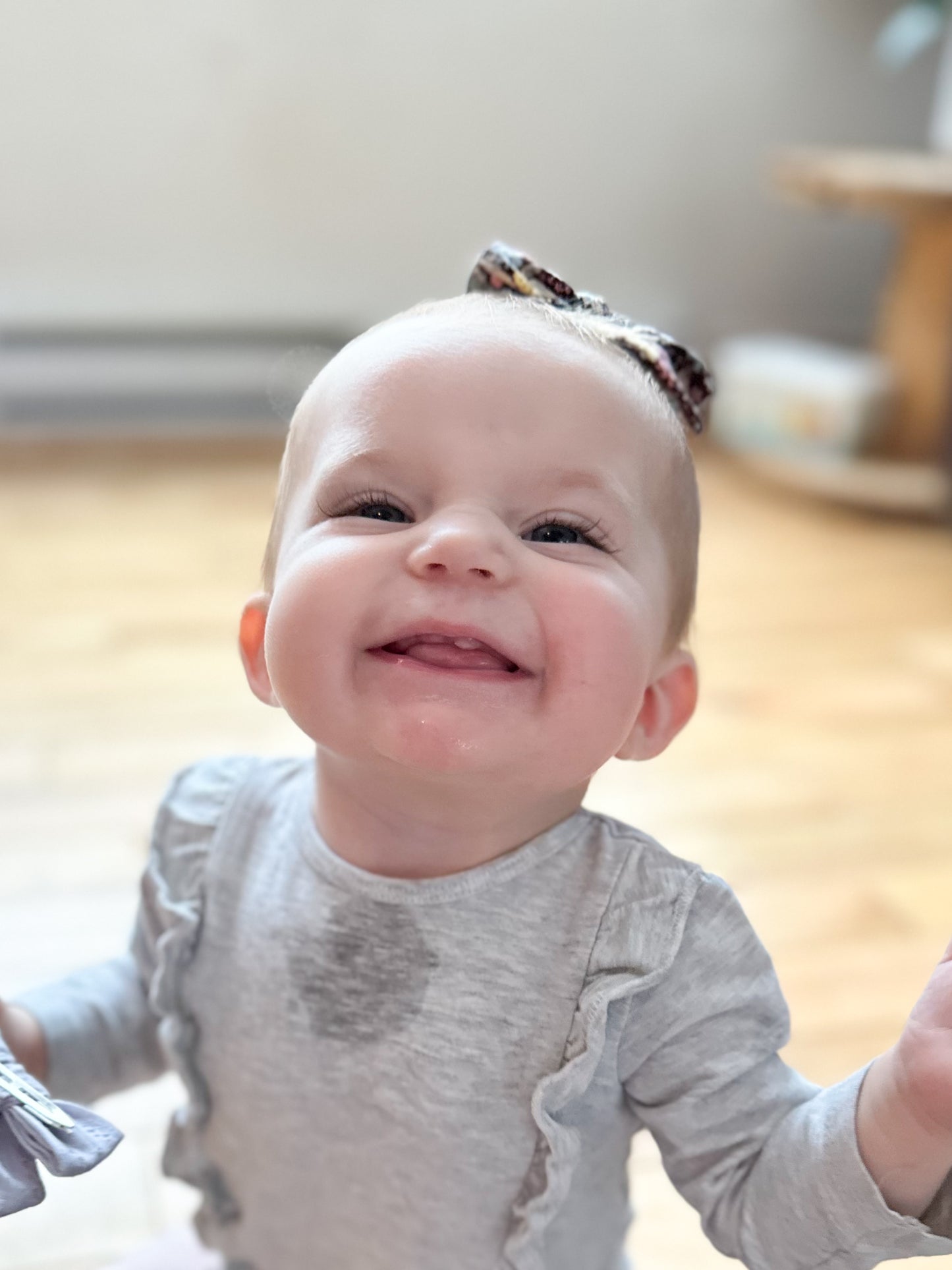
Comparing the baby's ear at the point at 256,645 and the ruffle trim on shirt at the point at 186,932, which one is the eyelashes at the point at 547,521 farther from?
the ruffle trim on shirt at the point at 186,932

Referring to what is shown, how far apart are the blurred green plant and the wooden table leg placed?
1.76 ft

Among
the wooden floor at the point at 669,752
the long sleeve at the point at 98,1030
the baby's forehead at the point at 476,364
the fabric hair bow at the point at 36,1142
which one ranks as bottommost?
the wooden floor at the point at 669,752

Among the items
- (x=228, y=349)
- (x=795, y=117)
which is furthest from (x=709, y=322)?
(x=228, y=349)

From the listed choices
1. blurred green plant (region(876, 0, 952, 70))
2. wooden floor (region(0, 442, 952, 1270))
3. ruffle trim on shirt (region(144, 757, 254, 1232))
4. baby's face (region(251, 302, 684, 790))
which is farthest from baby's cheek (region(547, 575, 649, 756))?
blurred green plant (region(876, 0, 952, 70))

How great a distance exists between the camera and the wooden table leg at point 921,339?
94.0 inches

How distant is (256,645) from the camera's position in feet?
2.15

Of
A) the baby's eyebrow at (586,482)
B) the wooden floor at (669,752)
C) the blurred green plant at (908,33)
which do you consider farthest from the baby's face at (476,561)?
the blurred green plant at (908,33)

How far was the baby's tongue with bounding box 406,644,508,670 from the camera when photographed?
21.1 inches

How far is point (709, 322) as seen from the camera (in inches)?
115

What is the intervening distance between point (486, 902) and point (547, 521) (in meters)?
0.17

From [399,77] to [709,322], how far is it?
2.76 feet

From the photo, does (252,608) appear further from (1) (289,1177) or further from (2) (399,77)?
(2) (399,77)

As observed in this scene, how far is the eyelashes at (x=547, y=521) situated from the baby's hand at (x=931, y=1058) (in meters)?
0.21

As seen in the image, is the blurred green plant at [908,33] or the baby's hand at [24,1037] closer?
the baby's hand at [24,1037]
